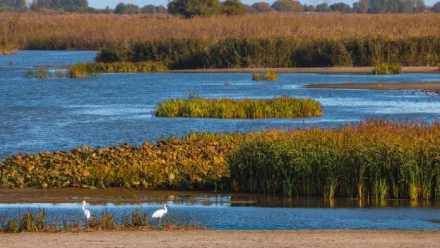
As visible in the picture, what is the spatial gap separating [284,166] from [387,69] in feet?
113

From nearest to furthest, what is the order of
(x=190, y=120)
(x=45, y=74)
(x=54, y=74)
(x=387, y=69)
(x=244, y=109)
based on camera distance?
(x=190, y=120) < (x=244, y=109) < (x=387, y=69) < (x=45, y=74) < (x=54, y=74)

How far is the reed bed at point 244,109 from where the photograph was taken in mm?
32375

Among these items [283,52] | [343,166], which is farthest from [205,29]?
[343,166]

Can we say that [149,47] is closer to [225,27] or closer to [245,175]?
[225,27]

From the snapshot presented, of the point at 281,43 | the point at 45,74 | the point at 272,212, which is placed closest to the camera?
the point at 272,212

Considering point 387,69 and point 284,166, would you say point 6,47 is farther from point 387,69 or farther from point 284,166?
point 284,166

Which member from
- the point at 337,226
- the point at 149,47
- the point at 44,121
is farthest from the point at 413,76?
the point at 337,226

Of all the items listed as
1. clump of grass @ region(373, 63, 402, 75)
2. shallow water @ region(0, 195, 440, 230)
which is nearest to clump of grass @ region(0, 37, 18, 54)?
clump of grass @ region(373, 63, 402, 75)

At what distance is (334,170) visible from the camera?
17.6m

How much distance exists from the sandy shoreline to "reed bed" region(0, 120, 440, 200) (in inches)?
126

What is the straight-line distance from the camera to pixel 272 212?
53.2 feet

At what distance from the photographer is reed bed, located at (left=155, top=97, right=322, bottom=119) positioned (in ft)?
106

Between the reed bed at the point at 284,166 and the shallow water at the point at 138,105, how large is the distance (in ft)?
15.4

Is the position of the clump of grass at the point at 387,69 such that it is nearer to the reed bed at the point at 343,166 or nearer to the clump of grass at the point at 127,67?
the clump of grass at the point at 127,67
